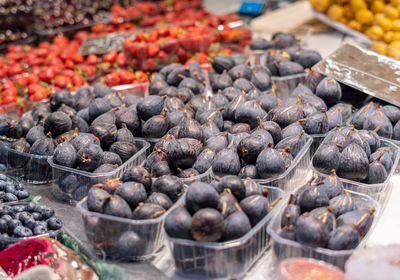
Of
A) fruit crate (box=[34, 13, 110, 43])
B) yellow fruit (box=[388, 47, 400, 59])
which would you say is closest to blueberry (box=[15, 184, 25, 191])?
yellow fruit (box=[388, 47, 400, 59])

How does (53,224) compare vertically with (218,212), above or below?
below

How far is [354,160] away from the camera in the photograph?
175 cm

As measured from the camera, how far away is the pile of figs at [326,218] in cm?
137

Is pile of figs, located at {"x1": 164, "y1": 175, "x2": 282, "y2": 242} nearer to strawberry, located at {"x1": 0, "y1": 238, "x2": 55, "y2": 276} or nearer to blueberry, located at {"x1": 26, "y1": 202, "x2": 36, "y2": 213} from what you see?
strawberry, located at {"x1": 0, "y1": 238, "x2": 55, "y2": 276}

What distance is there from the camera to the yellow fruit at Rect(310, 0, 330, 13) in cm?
367

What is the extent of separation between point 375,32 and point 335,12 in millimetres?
413

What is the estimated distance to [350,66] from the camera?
2.44m

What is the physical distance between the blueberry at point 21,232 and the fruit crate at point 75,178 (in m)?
0.25

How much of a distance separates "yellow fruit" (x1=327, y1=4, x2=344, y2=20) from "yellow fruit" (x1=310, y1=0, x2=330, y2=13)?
0.19 feet

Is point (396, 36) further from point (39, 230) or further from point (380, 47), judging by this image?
point (39, 230)

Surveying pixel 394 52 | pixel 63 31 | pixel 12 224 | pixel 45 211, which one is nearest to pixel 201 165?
pixel 45 211

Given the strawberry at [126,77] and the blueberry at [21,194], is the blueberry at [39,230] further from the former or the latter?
the strawberry at [126,77]

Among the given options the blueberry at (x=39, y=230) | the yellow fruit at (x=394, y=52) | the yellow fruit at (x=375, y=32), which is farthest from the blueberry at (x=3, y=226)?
the yellow fruit at (x=375, y=32)

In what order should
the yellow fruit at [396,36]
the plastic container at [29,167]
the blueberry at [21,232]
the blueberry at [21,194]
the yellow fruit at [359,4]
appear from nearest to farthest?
the blueberry at [21,232] → the blueberry at [21,194] → the plastic container at [29,167] → the yellow fruit at [396,36] → the yellow fruit at [359,4]
